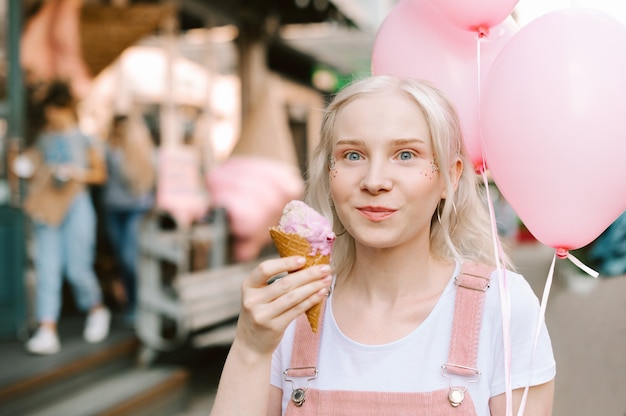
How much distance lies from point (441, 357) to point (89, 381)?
389cm

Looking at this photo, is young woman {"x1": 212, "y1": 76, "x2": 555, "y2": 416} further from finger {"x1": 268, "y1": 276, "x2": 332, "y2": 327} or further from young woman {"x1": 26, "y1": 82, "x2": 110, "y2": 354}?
young woman {"x1": 26, "y1": 82, "x2": 110, "y2": 354}

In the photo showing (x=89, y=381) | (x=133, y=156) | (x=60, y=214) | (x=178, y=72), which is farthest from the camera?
(x=178, y=72)

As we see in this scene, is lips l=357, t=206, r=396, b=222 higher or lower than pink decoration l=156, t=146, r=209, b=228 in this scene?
higher

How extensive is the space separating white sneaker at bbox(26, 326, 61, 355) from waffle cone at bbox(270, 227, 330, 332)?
12.5ft

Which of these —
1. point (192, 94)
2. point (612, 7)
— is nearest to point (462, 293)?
point (612, 7)

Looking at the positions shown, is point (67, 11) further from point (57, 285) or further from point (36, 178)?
point (57, 285)

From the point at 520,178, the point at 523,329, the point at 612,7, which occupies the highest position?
the point at 612,7

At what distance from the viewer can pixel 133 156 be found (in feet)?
20.3

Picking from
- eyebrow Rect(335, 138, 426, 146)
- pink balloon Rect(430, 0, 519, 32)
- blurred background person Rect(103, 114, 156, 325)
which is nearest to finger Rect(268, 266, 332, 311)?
eyebrow Rect(335, 138, 426, 146)

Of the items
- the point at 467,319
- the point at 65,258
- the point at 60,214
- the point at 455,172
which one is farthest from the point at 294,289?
the point at 65,258

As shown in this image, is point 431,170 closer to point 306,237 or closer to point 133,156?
point 306,237

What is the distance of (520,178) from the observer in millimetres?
1585

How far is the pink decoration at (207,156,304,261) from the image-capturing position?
6152 millimetres

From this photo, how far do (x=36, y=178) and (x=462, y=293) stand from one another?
4.33 metres
